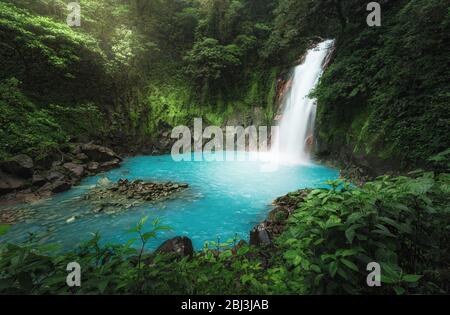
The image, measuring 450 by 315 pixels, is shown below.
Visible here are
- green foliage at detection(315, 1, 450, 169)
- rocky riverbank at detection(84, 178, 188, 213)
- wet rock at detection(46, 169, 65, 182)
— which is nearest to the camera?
green foliage at detection(315, 1, 450, 169)

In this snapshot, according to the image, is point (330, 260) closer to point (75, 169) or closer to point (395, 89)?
point (395, 89)

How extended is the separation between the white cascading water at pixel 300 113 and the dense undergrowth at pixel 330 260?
34.9ft

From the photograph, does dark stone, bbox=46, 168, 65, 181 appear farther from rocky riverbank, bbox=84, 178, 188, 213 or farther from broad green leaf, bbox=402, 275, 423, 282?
broad green leaf, bbox=402, 275, 423, 282

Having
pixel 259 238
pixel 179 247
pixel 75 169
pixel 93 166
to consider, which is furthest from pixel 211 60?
pixel 179 247

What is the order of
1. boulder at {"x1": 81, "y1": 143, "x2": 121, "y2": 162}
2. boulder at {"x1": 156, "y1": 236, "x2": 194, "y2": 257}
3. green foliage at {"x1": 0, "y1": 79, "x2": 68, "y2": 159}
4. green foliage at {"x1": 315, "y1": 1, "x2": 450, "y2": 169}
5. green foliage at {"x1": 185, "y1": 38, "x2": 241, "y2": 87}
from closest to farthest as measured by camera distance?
boulder at {"x1": 156, "y1": 236, "x2": 194, "y2": 257} < green foliage at {"x1": 315, "y1": 1, "x2": 450, "y2": 169} < green foliage at {"x1": 0, "y1": 79, "x2": 68, "y2": 159} < boulder at {"x1": 81, "y1": 143, "x2": 121, "y2": 162} < green foliage at {"x1": 185, "y1": 38, "x2": 241, "y2": 87}

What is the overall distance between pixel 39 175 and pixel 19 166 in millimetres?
637

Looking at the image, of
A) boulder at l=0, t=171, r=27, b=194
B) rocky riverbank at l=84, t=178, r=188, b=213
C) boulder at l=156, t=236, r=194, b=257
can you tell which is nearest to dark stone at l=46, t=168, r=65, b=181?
boulder at l=0, t=171, r=27, b=194

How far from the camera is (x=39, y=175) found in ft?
26.5

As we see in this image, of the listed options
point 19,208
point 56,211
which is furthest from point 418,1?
point 19,208

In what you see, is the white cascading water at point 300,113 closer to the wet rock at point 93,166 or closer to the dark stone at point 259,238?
the dark stone at point 259,238

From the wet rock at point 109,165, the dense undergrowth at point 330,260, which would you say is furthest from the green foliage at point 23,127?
the dense undergrowth at point 330,260

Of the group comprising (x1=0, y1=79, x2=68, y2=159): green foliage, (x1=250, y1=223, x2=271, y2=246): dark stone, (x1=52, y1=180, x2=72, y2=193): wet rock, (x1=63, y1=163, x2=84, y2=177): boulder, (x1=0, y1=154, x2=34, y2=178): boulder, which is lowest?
(x1=250, y1=223, x2=271, y2=246): dark stone

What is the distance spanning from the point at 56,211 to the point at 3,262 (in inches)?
224

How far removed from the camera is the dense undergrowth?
5.39 feet
